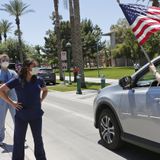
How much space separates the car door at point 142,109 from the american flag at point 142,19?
2.41 ft

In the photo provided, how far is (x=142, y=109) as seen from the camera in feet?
21.3

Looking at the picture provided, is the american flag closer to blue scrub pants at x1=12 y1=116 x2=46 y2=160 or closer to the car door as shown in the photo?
the car door

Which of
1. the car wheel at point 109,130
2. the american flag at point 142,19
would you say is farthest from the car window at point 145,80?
the car wheel at point 109,130

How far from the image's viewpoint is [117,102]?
7305 millimetres

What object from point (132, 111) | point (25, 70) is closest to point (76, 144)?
point (132, 111)

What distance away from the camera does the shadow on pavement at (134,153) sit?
7.14 m

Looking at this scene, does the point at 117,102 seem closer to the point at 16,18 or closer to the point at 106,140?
the point at 106,140

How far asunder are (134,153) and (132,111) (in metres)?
1.03

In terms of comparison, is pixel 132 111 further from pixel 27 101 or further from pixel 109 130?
pixel 27 101

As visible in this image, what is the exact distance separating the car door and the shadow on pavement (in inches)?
19.2

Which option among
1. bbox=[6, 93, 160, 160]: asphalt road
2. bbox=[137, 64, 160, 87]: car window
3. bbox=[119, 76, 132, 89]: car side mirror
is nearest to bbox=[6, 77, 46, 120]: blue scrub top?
bbox=[6, 93, 160, 160]: asphalt road

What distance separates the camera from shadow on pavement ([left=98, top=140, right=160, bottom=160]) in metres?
7.14

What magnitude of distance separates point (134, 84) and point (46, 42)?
7425 centimetres

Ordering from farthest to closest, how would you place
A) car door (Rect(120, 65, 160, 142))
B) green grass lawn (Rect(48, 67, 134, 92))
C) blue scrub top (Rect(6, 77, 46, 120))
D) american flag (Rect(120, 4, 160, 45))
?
green grass lawn (Rect(48, 67, 134, 92)), american flag (Rect(120, 4, 160, 45)), car door (Rect(120, 65, 160, 142)), blue scrub top (Rect(6, 77, 46, 120))
